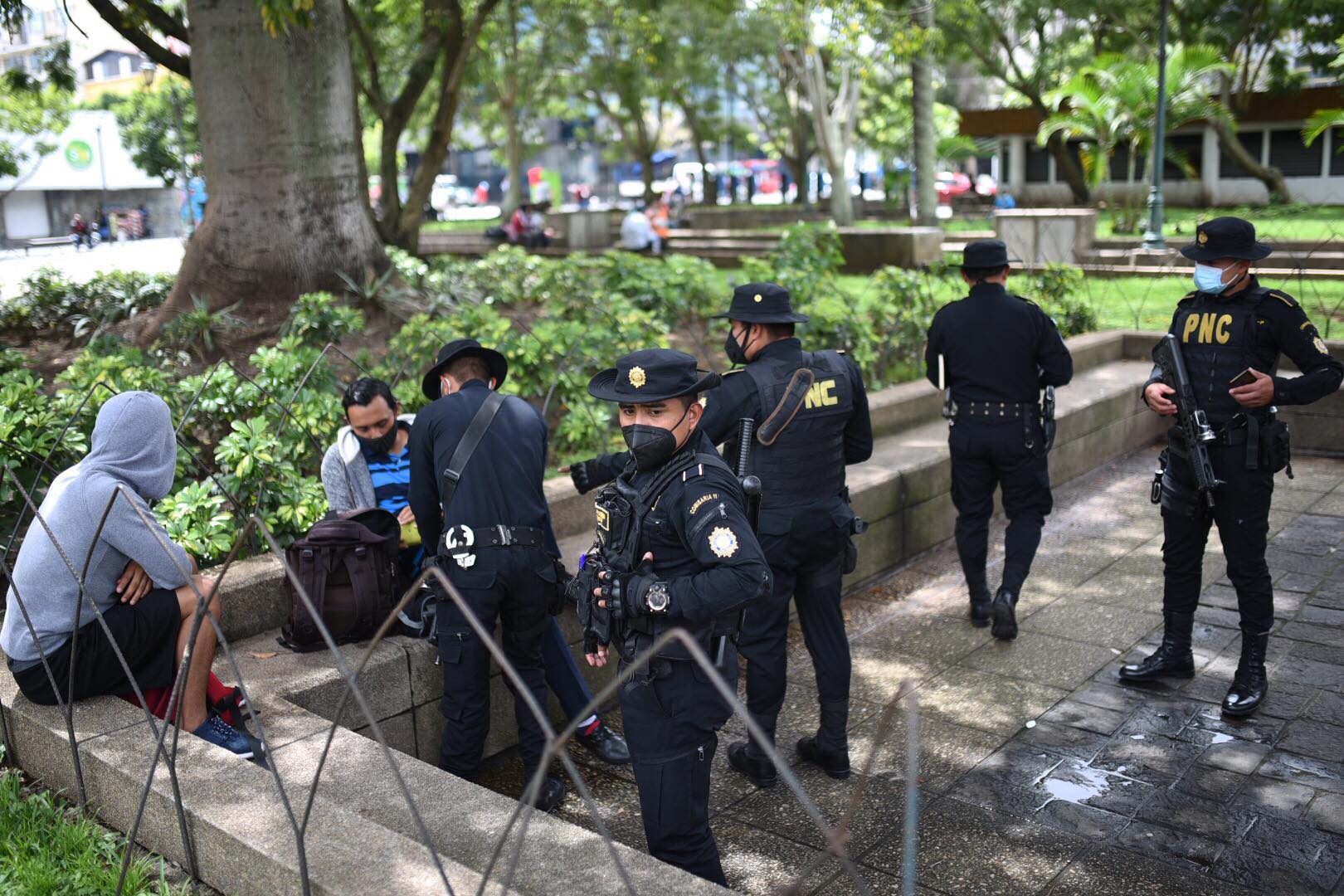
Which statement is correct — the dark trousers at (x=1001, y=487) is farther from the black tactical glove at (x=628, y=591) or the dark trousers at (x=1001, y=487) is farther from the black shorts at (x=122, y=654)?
the black shorts at (x=122, y=654)

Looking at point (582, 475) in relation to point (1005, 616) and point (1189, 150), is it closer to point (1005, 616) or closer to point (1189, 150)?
point (1005, 616)

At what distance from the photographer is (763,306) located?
461 cm

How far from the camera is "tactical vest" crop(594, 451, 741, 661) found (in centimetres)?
343

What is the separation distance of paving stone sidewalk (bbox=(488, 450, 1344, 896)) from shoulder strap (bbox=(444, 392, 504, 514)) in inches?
51.4

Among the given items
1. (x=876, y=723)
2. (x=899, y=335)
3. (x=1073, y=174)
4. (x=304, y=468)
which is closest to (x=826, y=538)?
(x=876, y=723)

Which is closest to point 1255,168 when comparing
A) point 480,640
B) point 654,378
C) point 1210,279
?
point 1210,279

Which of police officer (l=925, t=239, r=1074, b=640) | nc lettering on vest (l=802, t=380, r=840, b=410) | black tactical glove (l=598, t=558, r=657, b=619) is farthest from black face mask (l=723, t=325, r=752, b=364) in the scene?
police officer (l=925, t=239, r=1074, b=640)

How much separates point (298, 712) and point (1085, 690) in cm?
338

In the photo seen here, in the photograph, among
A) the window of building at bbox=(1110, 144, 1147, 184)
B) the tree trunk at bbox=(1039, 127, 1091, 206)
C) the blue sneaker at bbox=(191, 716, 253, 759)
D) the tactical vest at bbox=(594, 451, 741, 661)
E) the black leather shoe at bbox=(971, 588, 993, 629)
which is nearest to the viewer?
the tactical vest at bbox=(594, 451, 741, 661)

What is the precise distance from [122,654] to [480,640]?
3.85ft

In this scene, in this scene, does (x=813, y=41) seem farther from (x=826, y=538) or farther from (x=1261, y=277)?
(x=826, y=538)

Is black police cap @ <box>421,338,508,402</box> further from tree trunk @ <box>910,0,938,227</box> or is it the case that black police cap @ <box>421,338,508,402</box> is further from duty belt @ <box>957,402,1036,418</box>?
tree trunk @ <box>910,0,938,227</box>

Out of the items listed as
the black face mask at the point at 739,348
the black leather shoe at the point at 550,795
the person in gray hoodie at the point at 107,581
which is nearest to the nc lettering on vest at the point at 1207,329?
the black face mask at the point at 739,348

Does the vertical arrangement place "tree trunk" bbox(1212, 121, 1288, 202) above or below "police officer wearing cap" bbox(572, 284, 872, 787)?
above
